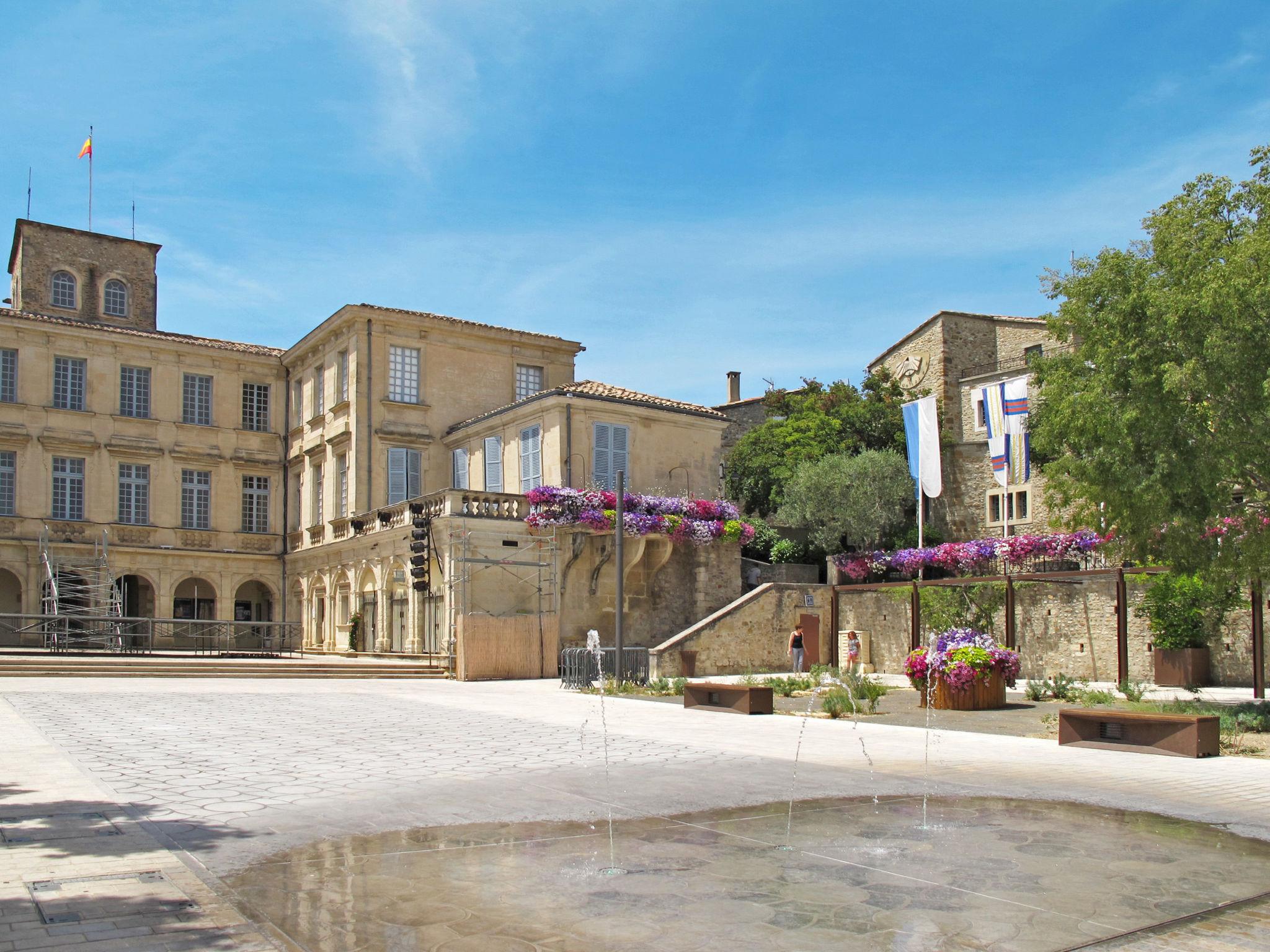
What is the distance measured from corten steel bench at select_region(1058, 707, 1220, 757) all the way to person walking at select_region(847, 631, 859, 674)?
15695 mm

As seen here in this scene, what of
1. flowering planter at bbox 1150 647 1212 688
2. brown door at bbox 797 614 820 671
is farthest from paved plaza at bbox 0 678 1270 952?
brown door at bbox 797 614 820 671

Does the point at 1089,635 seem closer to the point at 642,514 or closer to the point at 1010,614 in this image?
the point at 1010,614

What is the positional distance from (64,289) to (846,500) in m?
30.1

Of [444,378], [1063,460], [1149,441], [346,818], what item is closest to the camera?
[346,818]

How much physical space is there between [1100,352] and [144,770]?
505 inches

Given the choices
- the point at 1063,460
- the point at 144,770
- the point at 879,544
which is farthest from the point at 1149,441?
the point at 879,544

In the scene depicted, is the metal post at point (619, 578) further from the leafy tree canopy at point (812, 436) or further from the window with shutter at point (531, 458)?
the leafy tree canopy at point (812, 436)

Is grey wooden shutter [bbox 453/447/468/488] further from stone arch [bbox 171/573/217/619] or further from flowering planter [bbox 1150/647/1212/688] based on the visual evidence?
flowering planter [bbox 1150/647/1212/688]

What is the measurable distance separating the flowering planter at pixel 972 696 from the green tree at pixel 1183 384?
3.33 m

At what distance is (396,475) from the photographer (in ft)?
117

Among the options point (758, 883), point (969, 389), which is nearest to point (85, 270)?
point (969, 389)

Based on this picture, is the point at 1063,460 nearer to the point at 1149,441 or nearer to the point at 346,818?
the point at 1149,441

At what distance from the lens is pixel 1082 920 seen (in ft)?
17.3

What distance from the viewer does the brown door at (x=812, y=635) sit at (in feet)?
104
